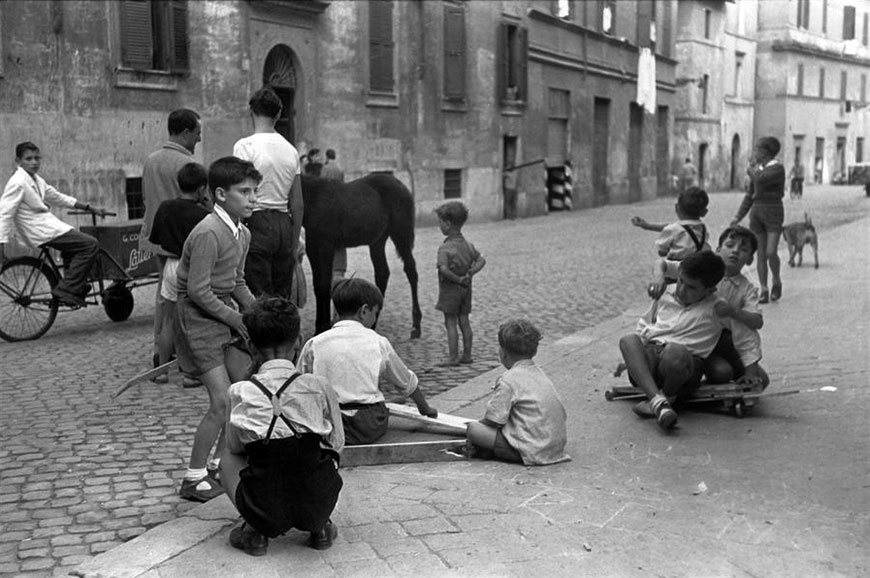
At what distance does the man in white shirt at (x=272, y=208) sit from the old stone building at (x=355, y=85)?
887 cm

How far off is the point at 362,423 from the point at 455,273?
2928 millimetres

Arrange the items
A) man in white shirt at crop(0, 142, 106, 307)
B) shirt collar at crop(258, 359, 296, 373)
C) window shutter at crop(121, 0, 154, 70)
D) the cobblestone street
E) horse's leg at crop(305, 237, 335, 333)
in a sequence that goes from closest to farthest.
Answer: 1. shirt collar at crop(258, 359, 296, 373)
2. the cobblestone street
3. horse's leg at crop(305, 237, 335, 333)
4. man in white shirt at crop(0, 142, 106, 307)
5. window shutter at crop(121, 0, 154, 70)

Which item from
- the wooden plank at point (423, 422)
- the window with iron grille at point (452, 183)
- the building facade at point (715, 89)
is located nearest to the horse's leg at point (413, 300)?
the wooden plank at point (423, 422)

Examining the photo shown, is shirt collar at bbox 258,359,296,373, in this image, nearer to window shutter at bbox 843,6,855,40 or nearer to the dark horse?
the dark horse

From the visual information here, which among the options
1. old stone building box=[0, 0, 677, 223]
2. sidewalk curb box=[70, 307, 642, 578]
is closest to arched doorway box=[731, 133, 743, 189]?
old stone building box=[0, 0, 677, 223]

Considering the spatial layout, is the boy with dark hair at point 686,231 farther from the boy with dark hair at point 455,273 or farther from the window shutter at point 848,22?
the window shutter at point 848,22

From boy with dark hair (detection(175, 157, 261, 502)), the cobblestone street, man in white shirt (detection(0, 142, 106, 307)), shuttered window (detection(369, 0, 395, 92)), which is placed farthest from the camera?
shuttered window (detection(369, 0, 395, 92))

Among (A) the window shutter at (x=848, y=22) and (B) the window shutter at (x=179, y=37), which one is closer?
(B) the window shutter at (x=179, y=37)

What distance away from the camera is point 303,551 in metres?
4.20

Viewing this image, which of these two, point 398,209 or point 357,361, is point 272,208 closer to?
point 357,361

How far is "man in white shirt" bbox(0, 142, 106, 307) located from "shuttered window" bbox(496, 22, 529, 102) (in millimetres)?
19144

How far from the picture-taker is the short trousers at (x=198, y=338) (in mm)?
4961

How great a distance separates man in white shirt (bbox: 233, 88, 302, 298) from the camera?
7.26 meters

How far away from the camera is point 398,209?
33.5ft
